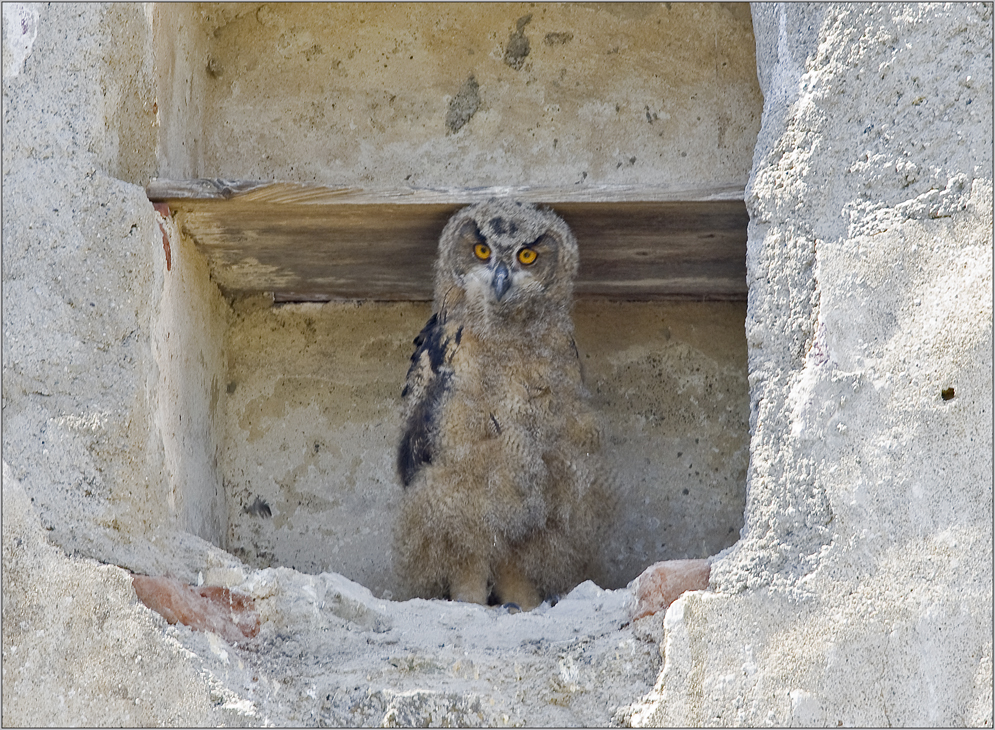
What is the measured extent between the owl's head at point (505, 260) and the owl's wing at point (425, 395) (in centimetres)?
12

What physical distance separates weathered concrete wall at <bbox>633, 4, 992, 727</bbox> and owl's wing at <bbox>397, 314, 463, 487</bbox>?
105 cm

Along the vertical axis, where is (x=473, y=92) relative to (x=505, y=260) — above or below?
above

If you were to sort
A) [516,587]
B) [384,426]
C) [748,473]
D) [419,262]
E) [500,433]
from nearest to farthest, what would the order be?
[748,473] → [500,433] → [516,587] → [419,262] → [384,426]

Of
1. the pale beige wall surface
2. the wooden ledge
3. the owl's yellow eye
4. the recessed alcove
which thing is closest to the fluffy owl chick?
the owl's yellow eye

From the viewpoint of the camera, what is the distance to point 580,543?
3.48 metres

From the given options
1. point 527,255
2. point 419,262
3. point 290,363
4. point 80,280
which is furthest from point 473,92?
point 80,280

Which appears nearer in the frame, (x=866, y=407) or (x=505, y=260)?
(x=866, y=407)

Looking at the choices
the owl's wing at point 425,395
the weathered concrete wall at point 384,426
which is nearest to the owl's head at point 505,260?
the owl's wing at point 425,395

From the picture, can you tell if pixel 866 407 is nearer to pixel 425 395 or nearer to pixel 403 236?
pixel 425 395

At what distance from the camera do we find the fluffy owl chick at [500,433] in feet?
11.1

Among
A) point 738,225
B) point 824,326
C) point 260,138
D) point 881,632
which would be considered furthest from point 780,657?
point 260,138

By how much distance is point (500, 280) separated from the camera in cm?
342

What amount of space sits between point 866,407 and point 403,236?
151cm

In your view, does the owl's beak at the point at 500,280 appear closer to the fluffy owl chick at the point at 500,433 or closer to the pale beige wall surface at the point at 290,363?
the fluffy owl chick at the point at 500,433
